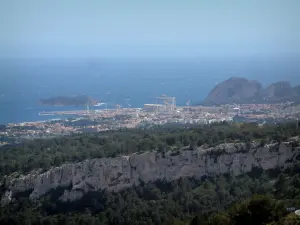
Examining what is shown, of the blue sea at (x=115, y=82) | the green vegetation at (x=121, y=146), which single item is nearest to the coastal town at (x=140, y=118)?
the blue sea at (x=115, y=82)

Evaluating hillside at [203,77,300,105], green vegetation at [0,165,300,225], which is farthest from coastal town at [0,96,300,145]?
green vegetation at [0,165,300,225]

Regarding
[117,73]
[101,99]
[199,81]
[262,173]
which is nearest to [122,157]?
[262,173]

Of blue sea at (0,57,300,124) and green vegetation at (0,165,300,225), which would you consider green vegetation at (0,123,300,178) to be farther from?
blue sea at (0,57,300,124)

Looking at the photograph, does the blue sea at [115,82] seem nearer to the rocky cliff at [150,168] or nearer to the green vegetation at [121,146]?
the green vegetation at [121,146]

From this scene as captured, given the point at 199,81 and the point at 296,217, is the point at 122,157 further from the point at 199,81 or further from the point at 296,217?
the point at 199,81

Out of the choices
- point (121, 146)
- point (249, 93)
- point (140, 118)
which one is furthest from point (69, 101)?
point (121, 146)

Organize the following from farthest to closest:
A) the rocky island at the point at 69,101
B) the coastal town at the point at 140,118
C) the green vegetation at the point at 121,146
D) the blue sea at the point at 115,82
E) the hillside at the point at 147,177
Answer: the blue sea at the point at 115,82 < the rocky island at the point at 69,101 < the coastal town at the point at 140,118 < the green vegetation at the point at 121,146 < the hillside at the point at 147,177
